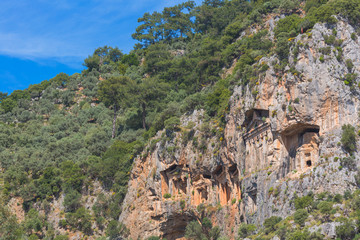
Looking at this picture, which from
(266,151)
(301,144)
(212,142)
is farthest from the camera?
(212,142)

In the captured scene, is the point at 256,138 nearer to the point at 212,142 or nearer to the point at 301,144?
the point at 301,144

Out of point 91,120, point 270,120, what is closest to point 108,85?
point 91,120

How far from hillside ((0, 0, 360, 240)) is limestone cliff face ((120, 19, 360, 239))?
0.50 feet

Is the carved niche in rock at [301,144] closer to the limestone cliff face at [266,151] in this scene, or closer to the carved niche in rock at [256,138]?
the limestone cliff face at [266,151]

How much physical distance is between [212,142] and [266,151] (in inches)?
452

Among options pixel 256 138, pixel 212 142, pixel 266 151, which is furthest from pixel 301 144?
pixel 212 142

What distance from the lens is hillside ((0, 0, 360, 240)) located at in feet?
185

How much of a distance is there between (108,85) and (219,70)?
23227 millimetres

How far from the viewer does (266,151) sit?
6153 centimetres

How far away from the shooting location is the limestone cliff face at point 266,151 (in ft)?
187

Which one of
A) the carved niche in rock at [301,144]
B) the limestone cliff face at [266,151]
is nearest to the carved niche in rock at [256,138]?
the limestone cliff face at [266,151]

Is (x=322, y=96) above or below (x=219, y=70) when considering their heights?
below

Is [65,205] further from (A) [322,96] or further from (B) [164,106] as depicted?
(A) [322,96]

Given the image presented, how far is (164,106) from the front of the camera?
95875mm
